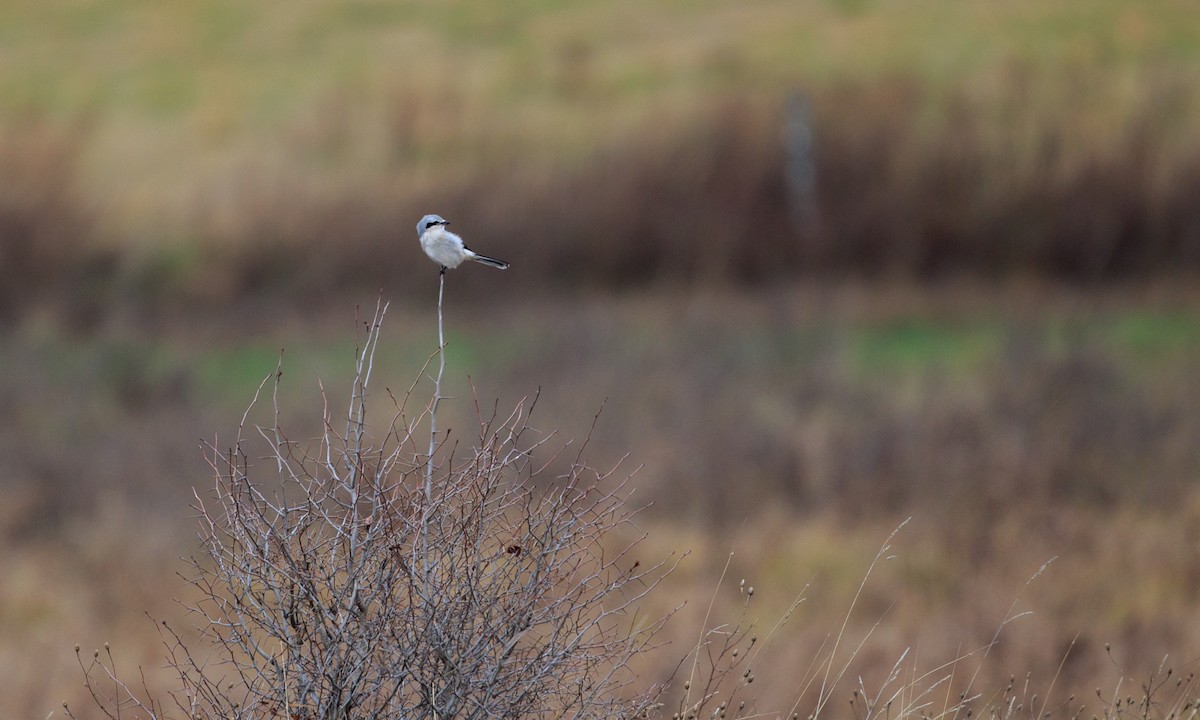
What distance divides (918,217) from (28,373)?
18.1 meters

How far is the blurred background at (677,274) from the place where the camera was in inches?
649

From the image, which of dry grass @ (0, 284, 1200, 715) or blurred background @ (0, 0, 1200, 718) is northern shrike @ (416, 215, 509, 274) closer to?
dry grass @ (0, 284, 1200, 715)

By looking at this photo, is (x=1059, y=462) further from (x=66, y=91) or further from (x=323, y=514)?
(x=66, y=91)

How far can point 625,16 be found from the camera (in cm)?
3566

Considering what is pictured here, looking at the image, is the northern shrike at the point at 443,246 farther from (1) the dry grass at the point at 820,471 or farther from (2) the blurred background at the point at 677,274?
(2) the blurred background at the point at 677,274

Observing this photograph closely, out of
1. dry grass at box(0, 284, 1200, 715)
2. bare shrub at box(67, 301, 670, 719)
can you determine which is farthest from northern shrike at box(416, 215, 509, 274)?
dry grass at box(0, 284, 1200, 715)

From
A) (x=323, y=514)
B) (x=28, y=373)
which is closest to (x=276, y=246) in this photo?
(x=28, y=373)

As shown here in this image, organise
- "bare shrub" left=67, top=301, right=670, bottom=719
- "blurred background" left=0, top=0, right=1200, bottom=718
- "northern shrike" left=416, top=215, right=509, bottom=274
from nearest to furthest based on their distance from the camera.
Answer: "bare shrub" left=67, top=301, right=670, bottom=719, "northern shrike" left=416, top=215, right=509, bottom=274, "blurred background" left=0, top=0, right=1200, bottom=718

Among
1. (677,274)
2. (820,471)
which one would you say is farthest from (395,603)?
(677,274)

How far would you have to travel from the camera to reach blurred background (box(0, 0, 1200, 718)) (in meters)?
16.5

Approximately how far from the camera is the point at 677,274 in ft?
98.9

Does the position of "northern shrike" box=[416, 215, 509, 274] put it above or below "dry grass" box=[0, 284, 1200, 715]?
above

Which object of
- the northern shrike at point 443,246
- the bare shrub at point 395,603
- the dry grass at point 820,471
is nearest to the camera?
the bare shrub at point 395,603

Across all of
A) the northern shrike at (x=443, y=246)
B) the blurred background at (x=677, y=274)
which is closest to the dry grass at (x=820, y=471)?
the blurred background at (x=677, y=274)
